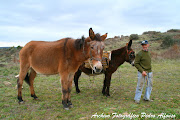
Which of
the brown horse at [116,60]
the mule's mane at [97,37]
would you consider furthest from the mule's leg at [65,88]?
the brown horse at [116,60]

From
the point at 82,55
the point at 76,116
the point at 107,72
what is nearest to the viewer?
the point at 76,116

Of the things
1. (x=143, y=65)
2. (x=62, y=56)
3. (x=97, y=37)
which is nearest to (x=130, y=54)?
(x=143, y=65)

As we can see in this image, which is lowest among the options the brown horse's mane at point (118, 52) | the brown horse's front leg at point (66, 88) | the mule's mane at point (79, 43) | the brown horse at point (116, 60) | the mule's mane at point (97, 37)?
the brown horse's front leg at point (66, 88)

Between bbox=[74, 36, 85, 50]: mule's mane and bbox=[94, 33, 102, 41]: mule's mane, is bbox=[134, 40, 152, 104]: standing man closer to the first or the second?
bbox=[94, 33, 102, 41]: mule's mane

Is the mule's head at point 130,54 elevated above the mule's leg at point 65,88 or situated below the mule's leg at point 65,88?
above

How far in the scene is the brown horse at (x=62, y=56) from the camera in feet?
14.9

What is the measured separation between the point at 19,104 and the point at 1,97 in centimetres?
136

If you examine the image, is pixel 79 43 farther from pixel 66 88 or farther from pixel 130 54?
pixel 130 54

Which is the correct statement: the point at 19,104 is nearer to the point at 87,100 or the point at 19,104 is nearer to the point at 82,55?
the point at 87,100

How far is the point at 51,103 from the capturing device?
17.9 ft

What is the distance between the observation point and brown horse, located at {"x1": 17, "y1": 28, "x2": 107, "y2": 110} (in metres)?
4.54

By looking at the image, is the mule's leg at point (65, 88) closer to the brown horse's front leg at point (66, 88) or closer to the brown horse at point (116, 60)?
the brown horse's front leg at point (66, 88)

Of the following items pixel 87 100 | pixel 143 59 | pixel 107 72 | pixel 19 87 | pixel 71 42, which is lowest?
pixel 87 100

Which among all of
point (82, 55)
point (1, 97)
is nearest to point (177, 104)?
point (82, 55)
